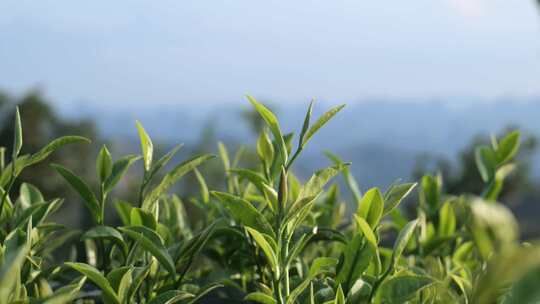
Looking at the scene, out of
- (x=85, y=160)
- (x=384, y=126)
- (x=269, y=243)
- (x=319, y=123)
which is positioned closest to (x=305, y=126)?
(x=319, y=123)

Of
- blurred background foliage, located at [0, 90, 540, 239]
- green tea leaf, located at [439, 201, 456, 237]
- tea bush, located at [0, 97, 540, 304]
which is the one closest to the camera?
tea bush, located at [0, 97, 540, 304]

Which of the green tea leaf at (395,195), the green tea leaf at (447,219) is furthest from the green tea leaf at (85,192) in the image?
the green tea leaf at (447,219)

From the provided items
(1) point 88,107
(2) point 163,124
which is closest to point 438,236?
(2) point 163,124

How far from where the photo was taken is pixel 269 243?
722 millimetres

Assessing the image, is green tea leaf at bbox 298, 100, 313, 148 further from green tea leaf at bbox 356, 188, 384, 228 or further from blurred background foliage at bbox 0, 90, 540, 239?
blurred background foliage at bbox 0, 90, 540, 239

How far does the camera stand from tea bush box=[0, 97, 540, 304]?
604 millimetres

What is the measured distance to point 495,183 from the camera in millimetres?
1149

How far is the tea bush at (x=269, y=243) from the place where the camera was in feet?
1.98

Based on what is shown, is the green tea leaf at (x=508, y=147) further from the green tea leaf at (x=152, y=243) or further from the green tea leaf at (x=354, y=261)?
the green tea leaf at (x=152, y=243)

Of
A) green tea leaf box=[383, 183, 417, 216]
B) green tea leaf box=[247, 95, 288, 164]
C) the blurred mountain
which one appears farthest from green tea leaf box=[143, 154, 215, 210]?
the blurred mountain

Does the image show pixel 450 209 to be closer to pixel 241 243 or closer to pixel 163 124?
pixel 241 243

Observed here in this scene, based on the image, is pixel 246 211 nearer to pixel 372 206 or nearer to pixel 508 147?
pixel 372 206

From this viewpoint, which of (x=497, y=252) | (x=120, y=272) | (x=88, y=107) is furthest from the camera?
(x=88, y=107)

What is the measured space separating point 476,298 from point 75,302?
0.67 meters
